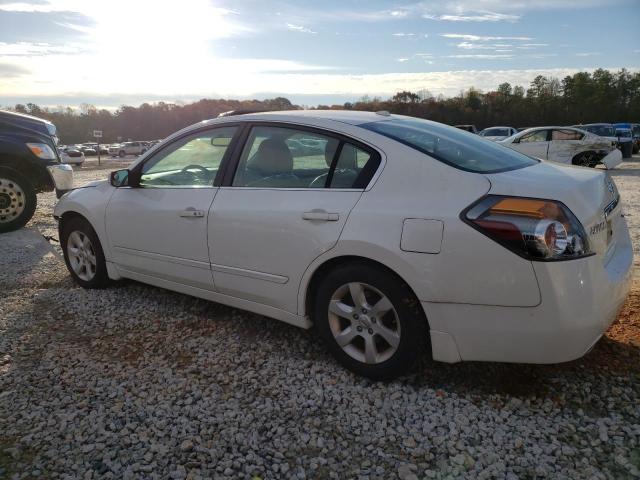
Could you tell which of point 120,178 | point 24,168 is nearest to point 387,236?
point 120,178

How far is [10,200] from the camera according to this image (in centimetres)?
741

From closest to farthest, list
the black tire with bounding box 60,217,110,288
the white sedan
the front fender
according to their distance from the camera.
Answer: the white sedan, the front fender, the black tire with bounding box 60,217,110,288

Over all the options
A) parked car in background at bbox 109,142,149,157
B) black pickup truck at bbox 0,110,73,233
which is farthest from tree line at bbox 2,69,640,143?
black pickup truck at bbox 0,110,73,233

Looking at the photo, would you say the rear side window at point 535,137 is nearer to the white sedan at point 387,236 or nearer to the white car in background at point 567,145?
the white car in background at point 567,145

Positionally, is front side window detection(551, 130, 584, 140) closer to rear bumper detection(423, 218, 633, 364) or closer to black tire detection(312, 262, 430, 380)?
rear bumper detection(423, 218, 633, 364)

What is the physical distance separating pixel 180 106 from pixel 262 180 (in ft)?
326

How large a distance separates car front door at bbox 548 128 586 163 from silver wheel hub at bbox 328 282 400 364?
15321mm

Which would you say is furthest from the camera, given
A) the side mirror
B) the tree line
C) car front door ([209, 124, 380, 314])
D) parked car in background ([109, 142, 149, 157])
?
the tree line

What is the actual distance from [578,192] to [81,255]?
4.13 m

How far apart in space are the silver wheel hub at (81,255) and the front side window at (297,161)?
1.94 meters

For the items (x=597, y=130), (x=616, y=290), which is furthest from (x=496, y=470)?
(x=597, y=130)

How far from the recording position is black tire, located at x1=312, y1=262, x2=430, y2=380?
268 cm

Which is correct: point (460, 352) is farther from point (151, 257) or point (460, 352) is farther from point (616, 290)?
point (151, 257)

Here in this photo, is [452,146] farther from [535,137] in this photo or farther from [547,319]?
[535,137]
